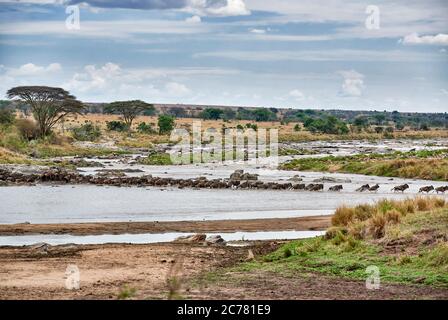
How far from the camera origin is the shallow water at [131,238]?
24188 millimetres

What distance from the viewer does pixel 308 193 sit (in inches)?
1759

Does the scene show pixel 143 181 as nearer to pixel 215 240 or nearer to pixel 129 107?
pixel 215 240

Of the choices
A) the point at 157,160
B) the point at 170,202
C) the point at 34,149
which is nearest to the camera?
the point at 170,202

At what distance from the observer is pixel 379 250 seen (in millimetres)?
18828

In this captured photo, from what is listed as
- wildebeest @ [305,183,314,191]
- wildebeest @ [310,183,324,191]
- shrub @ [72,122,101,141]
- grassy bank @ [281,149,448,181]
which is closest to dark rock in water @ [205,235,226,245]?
wildebeest @ [310,183,324,191]

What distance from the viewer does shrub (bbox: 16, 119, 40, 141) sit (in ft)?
265

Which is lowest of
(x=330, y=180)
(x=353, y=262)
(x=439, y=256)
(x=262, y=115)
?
(x=330, y=180)

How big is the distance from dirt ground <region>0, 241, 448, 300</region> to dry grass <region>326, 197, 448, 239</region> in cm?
221

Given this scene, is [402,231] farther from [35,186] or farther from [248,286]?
[35,186]

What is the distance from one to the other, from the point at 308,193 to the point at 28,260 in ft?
89.0

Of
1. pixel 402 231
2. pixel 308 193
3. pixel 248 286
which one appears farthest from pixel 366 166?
pixel 248 286

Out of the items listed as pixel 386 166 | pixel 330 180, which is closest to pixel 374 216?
pixel 330 180

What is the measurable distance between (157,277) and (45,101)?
6827 centimetres

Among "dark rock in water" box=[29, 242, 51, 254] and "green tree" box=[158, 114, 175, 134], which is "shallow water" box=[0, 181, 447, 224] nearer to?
"dark rock in water" box=[29, 242, 51, 254]
